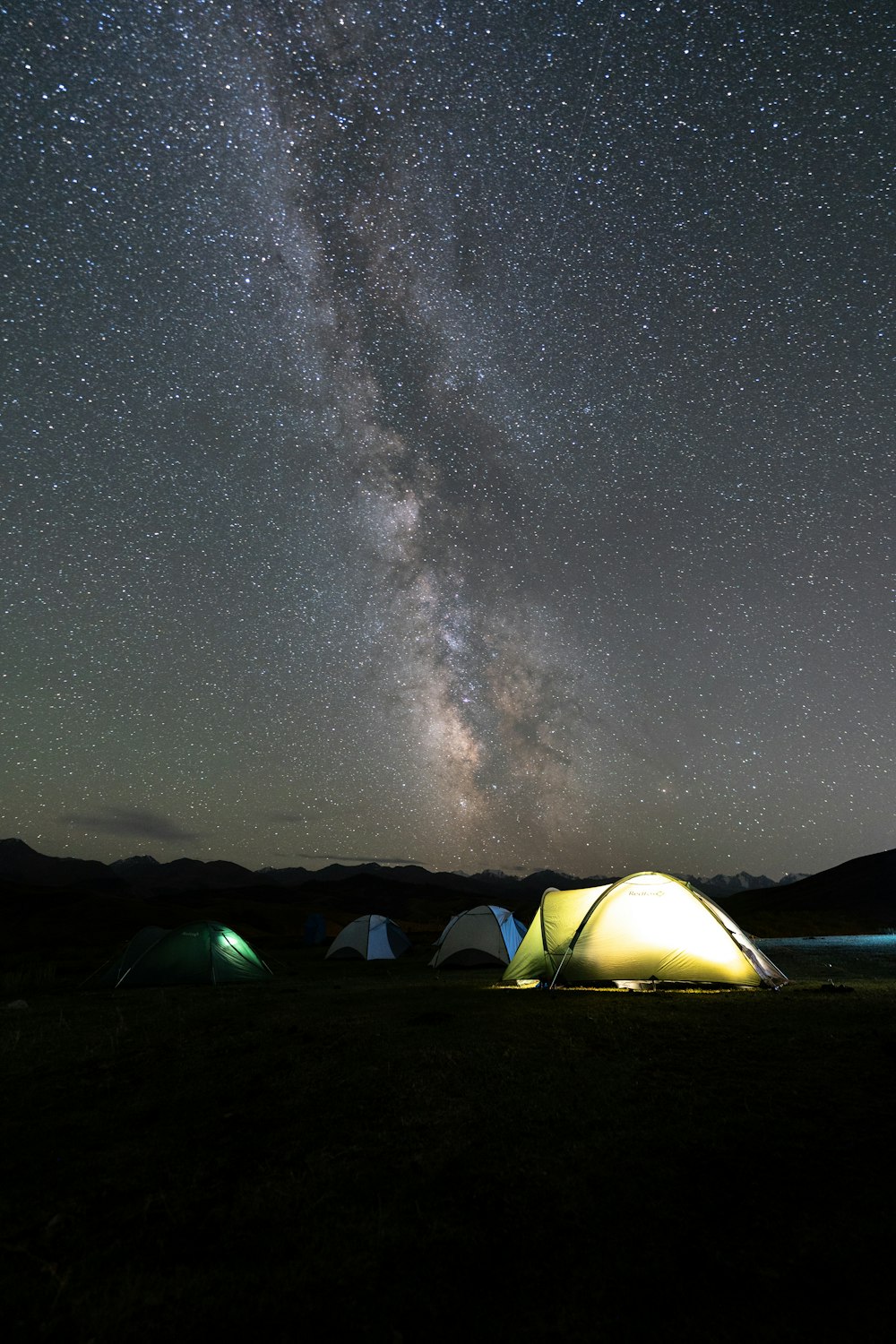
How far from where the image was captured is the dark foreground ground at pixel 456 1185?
129 inches

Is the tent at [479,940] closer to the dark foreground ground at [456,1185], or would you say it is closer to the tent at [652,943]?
the tent at [652,943]

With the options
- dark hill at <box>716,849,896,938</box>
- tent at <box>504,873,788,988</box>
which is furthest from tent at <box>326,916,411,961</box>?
dark hill at <box>716,849,896,938</box>

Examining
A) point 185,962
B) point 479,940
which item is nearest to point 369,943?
point 479,940

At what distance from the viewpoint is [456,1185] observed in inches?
181

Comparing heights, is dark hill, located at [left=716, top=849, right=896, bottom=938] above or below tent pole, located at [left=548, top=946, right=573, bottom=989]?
above

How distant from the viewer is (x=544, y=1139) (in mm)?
5324

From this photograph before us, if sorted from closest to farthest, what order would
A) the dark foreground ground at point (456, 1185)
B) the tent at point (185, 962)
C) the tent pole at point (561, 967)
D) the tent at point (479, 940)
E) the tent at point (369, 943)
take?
the dark foreground ground at point (456, 1185), the tent pole at point (561, 967), the tent at point (185, 962), the tent at point (479, 940), the tent at point (369, 943)

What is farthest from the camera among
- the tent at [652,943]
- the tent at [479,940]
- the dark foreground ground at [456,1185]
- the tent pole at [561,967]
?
the tent at [479,940]

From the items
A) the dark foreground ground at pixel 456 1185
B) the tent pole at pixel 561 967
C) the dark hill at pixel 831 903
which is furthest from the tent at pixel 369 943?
the dark hill at pixel 831 903

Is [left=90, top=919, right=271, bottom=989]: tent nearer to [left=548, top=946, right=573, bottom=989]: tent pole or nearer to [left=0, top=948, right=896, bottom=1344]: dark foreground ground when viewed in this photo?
[left=0, top=948, right=896, bottom=1344]: dark foreground ground

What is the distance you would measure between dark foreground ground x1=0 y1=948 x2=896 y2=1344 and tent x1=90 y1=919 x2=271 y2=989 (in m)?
8.99

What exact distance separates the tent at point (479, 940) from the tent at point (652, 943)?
296 inches

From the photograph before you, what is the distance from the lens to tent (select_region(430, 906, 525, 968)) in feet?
70.3

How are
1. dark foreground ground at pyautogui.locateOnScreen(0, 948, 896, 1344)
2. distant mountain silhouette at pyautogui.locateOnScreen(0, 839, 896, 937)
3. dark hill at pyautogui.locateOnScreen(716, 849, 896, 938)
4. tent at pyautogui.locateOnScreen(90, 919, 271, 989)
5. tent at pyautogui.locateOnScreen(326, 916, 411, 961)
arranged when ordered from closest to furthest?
dark foreground ground at pyautogui.locateOnScreen(0, 948, 896, 1344), tent at pyautogui.locateOnScreen(90, 919, 271, 989), tent at pyautogui.locateOnScreen(326, 916, 411, 961), dark hill at pyautogui.locateOnScreen(716, 849, 896, 938), distant mountain silhouette at pyautogui.locateOnScreen(0, 839, 896, 937)
